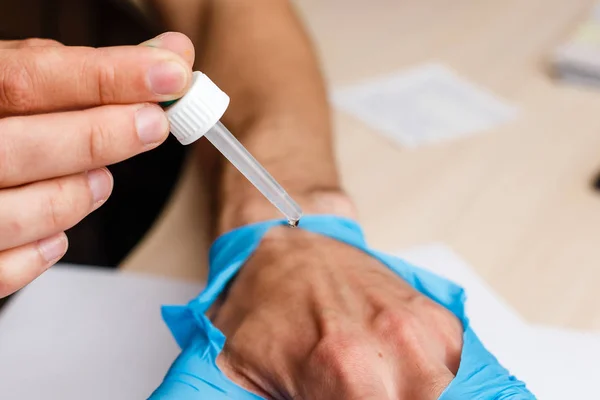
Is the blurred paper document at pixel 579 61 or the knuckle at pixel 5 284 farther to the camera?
the blurred paper document at pixel 579 61

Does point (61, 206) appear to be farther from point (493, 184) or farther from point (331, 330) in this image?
point (493, 184)

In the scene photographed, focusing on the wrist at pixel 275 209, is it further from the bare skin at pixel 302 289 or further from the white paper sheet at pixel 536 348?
the white paper sheet at pixel 536 348

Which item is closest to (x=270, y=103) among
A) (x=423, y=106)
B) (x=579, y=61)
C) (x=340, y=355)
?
(x=423, y=106)

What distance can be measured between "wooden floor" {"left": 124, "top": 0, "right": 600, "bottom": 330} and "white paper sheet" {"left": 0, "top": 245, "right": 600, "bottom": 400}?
28mm

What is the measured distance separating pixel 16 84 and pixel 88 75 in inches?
1.8

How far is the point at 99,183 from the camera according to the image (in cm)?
42

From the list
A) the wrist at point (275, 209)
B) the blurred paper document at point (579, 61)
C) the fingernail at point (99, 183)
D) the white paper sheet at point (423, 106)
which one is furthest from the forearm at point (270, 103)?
the blurred paper document at point (579, 61)

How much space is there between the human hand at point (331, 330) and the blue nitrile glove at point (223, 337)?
11 millimetres

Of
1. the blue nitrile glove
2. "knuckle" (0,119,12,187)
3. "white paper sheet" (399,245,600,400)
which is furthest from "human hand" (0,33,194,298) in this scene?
"white paper sheet" (399,245,600,400)

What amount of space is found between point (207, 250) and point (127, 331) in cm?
15

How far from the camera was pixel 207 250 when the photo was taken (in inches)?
29.5

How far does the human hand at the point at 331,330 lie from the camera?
500mm

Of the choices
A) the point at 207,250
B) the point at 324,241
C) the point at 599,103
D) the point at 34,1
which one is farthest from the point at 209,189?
the point at 34,1

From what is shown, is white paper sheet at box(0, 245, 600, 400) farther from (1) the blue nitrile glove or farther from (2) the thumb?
(2) the thumb
